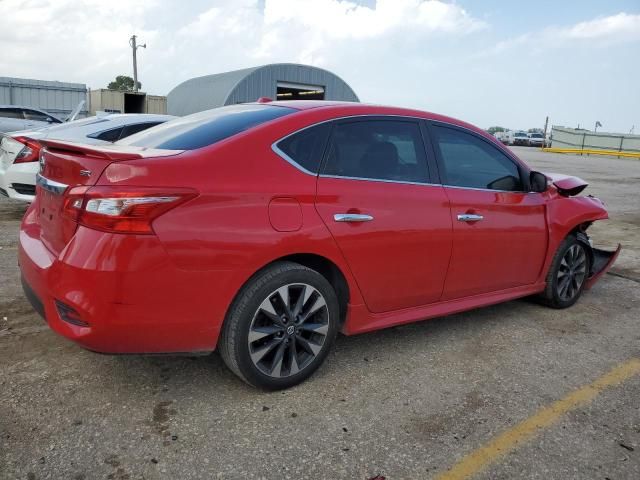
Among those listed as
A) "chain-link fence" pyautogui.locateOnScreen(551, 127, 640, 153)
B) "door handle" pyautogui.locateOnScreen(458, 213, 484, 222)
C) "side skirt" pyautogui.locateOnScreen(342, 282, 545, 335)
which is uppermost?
A: "chain-link fence" pyautogui.locateOnScreen(551, 127, 640, 153)

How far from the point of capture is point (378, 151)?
3309 mm

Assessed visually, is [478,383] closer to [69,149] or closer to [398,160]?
[398,160]

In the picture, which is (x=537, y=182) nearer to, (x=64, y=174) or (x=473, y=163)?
(x=473, y=163)

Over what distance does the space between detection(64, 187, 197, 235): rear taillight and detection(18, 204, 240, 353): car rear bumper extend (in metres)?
0.04

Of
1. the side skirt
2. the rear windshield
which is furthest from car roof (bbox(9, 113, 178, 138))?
the side skirt

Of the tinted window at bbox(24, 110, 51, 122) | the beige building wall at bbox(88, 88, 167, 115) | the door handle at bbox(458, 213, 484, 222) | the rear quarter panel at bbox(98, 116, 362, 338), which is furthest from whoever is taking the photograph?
the beige building wall at bbox(88, 88, 167, 115)

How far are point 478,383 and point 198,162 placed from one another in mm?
1992

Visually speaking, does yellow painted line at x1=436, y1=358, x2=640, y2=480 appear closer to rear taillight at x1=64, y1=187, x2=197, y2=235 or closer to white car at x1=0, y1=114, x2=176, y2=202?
rear taillight at x1=64, y1=187, x2=197, y2=235

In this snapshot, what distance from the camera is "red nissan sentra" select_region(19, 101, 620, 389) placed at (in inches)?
97.3

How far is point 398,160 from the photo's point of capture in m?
3.38

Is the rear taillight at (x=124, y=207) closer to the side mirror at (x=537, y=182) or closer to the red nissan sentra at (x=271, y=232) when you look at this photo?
the red nissan sentra at (x=271, y=232)

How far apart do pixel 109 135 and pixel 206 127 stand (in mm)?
4061

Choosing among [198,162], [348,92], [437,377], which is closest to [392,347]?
[437,377]

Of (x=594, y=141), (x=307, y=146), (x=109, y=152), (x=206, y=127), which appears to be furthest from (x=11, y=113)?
(x=594, y=141)
